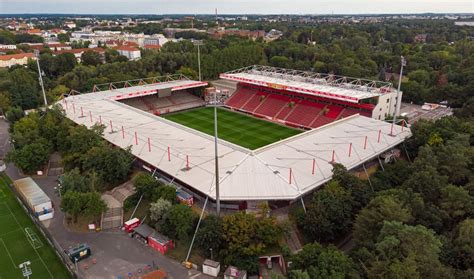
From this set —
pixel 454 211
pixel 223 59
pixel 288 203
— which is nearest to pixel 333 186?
pixel 288 203

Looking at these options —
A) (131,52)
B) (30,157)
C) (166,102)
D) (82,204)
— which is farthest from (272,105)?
(131,52)

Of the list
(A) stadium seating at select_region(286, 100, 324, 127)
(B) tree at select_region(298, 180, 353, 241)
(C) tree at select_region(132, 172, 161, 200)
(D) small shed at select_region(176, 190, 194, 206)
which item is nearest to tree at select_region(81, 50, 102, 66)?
(A) stadium seating at select_region(286, 100, 324, 127)

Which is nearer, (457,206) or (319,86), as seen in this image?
(457,206)

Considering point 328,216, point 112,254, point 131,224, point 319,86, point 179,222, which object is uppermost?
point 319,86

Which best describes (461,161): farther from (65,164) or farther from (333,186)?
(65,164)

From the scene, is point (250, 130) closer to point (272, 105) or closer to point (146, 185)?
point (272, 105)

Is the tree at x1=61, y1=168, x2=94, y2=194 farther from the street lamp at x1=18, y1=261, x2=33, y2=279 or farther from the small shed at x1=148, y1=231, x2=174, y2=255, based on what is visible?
the small shed at x1=148, y1=231, x2=174, y2=255

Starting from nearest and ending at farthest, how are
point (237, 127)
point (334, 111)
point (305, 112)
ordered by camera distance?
point (334, 111) < point (237, 127) < point (305, 112)
